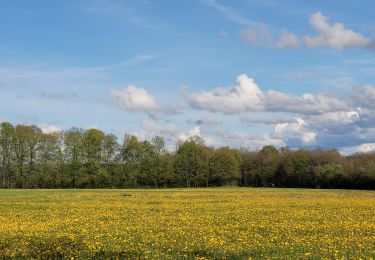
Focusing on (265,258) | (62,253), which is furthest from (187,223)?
(265,258)

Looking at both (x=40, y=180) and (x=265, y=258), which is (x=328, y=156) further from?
(x=265, y=258)

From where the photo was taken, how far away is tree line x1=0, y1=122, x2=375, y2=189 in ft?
398

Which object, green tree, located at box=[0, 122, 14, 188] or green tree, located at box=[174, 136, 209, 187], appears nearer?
green tree, located at box=[0, 122, 14, 188]

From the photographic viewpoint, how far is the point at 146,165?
13400 cm

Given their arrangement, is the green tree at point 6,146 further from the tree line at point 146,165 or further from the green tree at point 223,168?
the green tree at point 223,168

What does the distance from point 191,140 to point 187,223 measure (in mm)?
123146

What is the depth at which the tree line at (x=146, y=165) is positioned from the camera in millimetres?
121375

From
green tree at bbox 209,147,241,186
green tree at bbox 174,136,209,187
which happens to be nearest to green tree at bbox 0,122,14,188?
green tree at bbox 174,136,209,187

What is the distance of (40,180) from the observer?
12406 cm

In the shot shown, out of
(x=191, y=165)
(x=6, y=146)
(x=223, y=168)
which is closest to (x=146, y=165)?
(x=191, y=165)

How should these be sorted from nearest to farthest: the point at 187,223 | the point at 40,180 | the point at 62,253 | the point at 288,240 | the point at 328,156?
the point at 62,253, the point at 288,240, the point at 187,223, the point at 40,180, the point at 328,156

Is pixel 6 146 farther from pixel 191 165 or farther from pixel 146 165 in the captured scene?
pixel 191 165

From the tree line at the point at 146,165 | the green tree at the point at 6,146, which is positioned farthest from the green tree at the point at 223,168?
the green tree at the point at 6,146

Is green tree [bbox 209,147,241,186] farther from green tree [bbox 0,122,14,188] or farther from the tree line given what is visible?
green tree [bbox 0,122,14,188]
